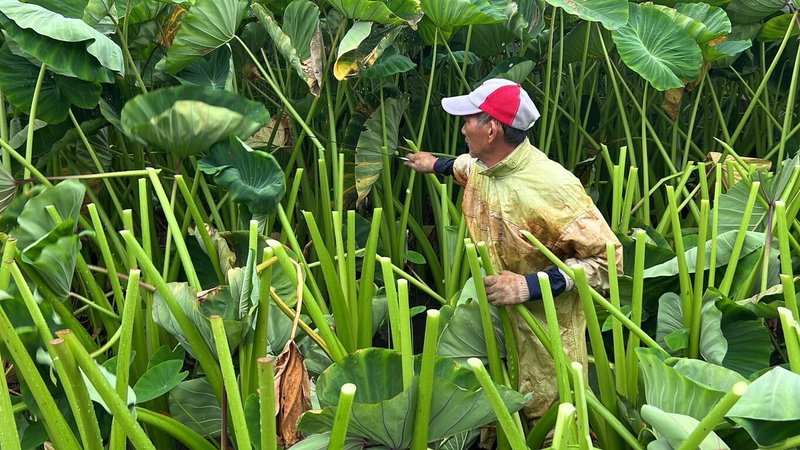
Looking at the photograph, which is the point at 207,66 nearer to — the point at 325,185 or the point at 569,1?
the point at 325,185

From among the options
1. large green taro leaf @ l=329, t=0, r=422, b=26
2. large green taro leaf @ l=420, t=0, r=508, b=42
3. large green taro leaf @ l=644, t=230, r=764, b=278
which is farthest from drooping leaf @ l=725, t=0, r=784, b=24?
large green taro leaf @ l=329, t=0, r=422, b=26

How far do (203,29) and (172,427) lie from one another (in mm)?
1001

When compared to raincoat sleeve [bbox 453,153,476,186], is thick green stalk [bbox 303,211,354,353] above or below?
below

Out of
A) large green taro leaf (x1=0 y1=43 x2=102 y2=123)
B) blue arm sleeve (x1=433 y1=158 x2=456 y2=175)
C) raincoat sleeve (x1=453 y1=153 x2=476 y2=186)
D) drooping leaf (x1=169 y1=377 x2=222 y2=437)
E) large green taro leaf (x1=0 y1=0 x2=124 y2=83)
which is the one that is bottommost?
drooping leaf (x1=169 y1=377 x2=222 y2=437)

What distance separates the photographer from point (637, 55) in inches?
76.3

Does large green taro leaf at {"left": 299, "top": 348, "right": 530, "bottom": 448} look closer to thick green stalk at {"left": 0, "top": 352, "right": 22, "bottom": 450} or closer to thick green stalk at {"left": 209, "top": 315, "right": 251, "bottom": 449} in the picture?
thick green stalk at {"left": 209, "top": 315, "right": 251, "bottom": 449}

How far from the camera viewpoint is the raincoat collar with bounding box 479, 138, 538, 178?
1.31 meters

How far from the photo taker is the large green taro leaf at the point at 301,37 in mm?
1739

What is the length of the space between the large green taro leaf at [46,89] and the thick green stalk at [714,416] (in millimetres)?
1484

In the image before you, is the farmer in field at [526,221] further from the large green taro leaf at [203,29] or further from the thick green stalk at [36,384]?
the thick green stalk at [36,384]

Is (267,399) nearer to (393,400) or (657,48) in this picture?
(393,400)

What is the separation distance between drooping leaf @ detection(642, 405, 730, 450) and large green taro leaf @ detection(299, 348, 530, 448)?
0.65ft

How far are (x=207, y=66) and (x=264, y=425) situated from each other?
1.34 metres

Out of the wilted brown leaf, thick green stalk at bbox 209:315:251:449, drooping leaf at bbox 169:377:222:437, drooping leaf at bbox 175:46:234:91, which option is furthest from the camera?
drooping leaf at bbox 175:46:234:91
